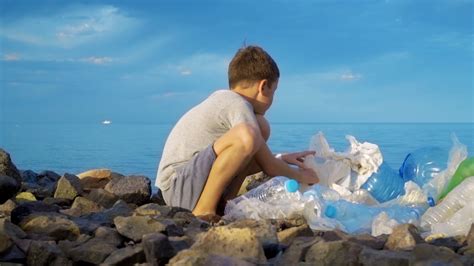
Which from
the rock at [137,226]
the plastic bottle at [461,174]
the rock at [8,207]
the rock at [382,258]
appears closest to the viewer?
the rock at [382,258]

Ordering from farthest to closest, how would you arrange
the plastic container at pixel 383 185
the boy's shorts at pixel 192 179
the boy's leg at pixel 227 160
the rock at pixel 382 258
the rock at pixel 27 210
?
the plastic container at pixel 383 185
the boy's shorts at pixel 192 179
the boy's leg at pixel 227 160
the rock at pixel 27 210
the rock at pixel 382 258

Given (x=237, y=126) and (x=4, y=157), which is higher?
(x=237, y=126)

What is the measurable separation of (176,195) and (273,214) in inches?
25.7

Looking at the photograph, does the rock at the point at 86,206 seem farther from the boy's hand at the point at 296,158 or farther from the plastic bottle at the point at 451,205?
the plastic bottle at the point at 451,205

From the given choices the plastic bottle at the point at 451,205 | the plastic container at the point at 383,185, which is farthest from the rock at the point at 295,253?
the plastic container at the point at 383,185

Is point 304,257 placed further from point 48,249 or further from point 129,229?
point 48,249

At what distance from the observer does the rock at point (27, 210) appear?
321cm

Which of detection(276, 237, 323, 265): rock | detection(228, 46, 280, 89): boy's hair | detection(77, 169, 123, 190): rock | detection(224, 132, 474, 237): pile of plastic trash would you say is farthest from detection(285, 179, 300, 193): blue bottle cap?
detection(77, 169, 123, 190): rock

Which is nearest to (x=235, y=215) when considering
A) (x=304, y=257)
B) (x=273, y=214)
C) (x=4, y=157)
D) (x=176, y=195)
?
(x=273, y=214)

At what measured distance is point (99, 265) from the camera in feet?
8.46

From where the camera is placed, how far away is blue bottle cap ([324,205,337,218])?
399cm

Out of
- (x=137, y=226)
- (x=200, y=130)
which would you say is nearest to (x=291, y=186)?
(x=200, y=130)

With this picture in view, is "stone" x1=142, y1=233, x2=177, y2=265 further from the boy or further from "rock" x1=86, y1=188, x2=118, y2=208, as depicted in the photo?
"rock" x1=86, y1=188, x2=118, y2=208

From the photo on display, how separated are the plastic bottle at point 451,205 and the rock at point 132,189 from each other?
1.90m
